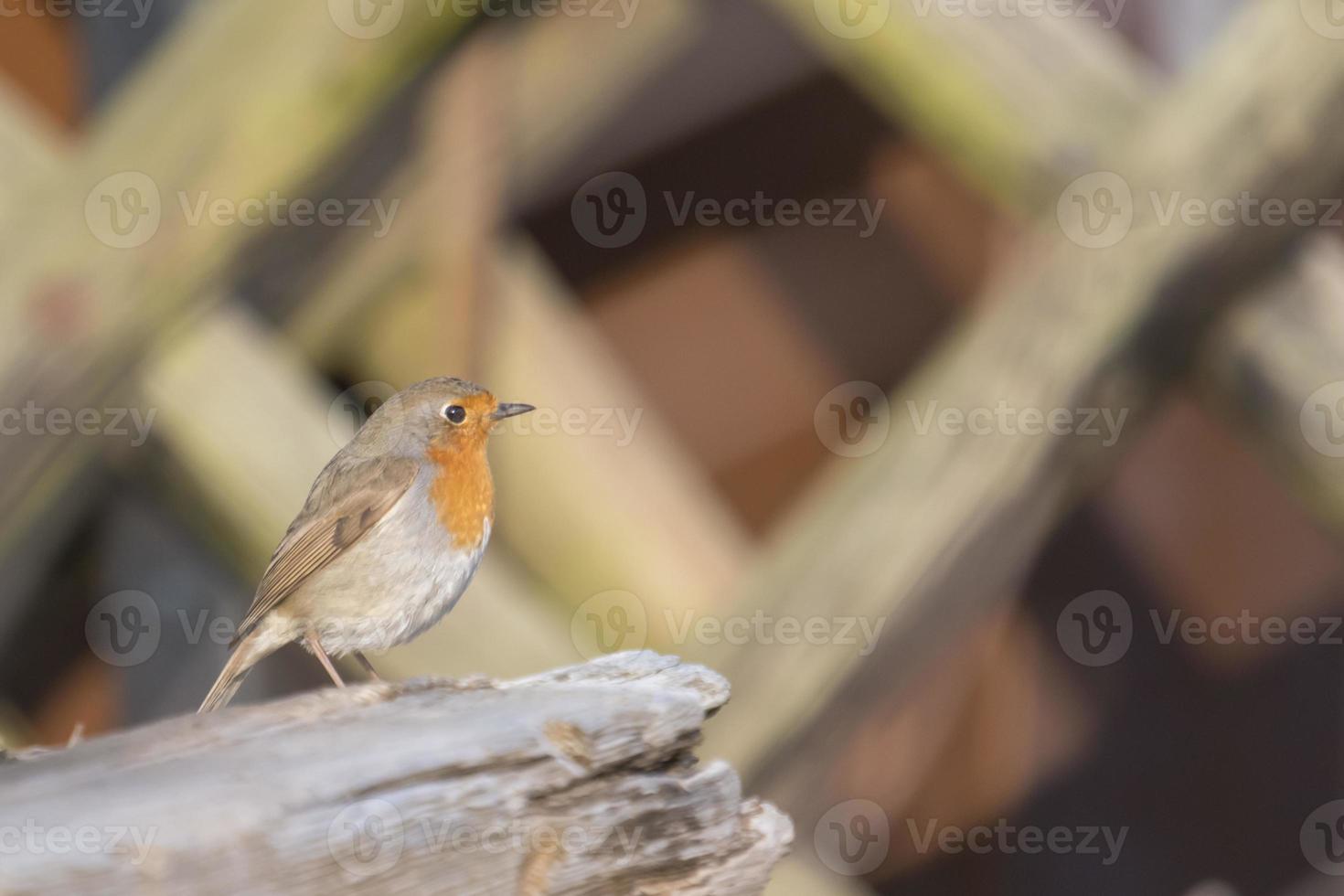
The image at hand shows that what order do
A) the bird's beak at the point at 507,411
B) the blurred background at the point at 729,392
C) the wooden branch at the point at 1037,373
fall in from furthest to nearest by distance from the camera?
the bird's beak at the point at 507,411, the blurred background at the point at 729,392, the wooden branch at the point at 1037,373

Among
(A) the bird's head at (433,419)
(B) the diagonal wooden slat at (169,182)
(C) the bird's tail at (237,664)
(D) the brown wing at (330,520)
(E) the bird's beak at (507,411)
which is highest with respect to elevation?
(B) the diagonal wooden slat at (169,182)

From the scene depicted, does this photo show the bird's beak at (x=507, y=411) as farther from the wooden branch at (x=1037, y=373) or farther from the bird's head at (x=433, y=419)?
the wooden branch at (x=1037, y=373)

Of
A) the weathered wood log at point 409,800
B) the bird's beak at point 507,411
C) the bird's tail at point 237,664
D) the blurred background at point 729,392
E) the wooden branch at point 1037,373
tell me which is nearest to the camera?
the weathered wood log at point 409,800

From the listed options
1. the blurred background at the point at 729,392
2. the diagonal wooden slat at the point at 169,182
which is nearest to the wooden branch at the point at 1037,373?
the blurred background at the point at 729,392

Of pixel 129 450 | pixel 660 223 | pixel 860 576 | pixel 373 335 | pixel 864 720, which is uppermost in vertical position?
pixel 660 223

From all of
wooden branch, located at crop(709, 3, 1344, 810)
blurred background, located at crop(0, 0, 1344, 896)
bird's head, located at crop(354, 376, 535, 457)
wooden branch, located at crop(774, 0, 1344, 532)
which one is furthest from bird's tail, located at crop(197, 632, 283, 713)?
wooden branch, located at crop(774, 0, 1344, 532)

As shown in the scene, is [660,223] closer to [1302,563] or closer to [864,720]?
[864,720]

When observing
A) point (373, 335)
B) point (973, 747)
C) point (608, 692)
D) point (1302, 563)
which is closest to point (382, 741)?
point (608, 692)

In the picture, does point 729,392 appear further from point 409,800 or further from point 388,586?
point 409,800
